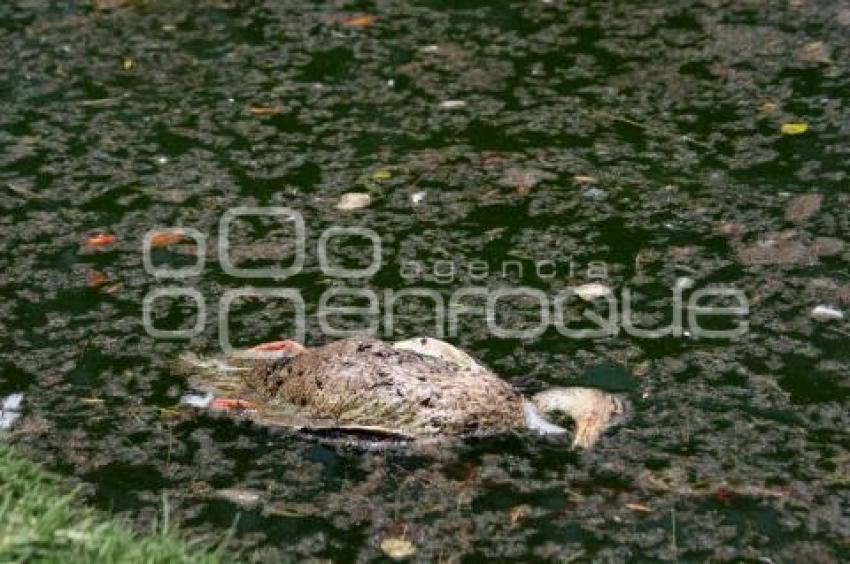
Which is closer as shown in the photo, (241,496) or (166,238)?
(241,496)

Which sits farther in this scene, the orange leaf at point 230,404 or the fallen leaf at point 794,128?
the fallen leaf at point 794,128

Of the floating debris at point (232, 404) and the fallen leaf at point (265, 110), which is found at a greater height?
the floating debris at point (232, 404)

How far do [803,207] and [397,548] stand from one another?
6.78ft

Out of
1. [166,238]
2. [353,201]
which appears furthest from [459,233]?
[166,238]

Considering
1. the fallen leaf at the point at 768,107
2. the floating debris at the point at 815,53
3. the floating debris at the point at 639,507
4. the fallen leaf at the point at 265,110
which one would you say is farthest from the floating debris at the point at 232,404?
the floating debris at the point at 815,53

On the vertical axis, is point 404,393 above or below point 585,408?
above

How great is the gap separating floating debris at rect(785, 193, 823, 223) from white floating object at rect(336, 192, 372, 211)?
1320 mm

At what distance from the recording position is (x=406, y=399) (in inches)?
130

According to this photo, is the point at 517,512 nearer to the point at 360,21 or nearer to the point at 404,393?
the point at 404,393

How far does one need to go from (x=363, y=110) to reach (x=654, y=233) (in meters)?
1.47

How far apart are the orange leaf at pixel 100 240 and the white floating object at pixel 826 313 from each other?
2.10 m

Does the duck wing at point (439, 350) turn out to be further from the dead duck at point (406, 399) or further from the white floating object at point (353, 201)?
the white floating object at point (353, 201)

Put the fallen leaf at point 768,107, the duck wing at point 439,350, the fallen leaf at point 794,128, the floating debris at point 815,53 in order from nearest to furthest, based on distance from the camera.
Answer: the duck wing at point 439,350
the fallen leaf at point 794,128
the fallen leaf at point 768,107
the floating debris at point 815,53

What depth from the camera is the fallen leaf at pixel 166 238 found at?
443 centimetres
